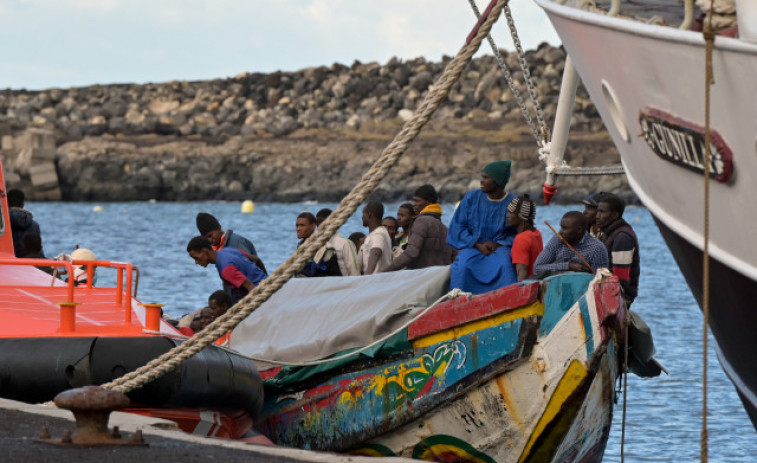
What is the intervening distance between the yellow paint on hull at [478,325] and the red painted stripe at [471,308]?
3 cm

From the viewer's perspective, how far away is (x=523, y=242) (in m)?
10.1

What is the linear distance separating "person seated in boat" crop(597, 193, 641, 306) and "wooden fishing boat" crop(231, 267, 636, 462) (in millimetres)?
1326

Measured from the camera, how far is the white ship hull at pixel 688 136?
23.4ft

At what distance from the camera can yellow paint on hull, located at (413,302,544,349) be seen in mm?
8920

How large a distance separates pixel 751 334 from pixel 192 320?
5.01m

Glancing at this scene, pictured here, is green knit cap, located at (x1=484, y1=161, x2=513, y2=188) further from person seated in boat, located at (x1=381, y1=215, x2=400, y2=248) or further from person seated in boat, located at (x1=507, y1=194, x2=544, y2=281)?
person seated in boat, located at (x1=381, y1=215, x2=400, y2=248)

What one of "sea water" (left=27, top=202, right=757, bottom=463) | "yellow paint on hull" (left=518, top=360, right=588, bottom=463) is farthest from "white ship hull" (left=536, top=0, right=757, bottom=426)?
"sea water" (left=27, top=202, right=757, bottom=463)

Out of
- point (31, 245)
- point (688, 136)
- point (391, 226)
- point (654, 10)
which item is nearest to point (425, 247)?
point (391, 226)

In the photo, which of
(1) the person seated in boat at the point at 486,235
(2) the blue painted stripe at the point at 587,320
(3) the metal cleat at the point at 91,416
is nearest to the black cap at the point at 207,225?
(1) the person seated in boat at the point at 486,235

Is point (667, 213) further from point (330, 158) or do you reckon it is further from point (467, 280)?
point (330, 158)

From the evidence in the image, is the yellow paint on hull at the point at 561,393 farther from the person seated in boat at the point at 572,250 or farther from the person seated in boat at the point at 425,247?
the person seated in boat at the point at 425,247

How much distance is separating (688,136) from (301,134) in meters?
104

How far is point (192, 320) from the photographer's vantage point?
11.6 m

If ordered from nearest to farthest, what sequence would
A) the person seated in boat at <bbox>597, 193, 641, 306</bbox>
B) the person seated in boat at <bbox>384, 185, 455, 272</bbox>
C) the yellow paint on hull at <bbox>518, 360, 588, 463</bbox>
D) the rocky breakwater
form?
the yellow paint on hull at <bbox>518, 360, 588, 463</bbox>, the person seated in boat at <bbox>597, 193, 641, 306</bbox>, the person seated in boat at <bbox>384, 185, 455, 272</bbox>, the rocky breakwater
